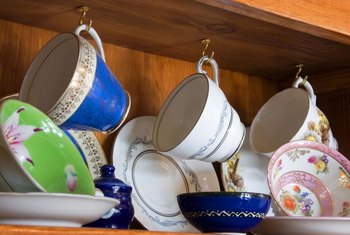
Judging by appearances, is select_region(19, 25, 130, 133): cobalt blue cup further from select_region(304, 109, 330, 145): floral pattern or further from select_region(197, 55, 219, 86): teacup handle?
select_region(304, 109, 330, 145): floral pattern

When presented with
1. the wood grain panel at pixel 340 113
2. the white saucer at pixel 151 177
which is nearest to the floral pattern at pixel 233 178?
the white saucer at pixel 151 177

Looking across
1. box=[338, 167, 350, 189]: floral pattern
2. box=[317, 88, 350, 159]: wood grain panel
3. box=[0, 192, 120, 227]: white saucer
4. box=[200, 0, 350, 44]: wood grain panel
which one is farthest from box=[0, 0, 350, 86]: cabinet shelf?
box=[0, 192, 120, 227]: white saucer

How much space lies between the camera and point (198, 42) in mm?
1066

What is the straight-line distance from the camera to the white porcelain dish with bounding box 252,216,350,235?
0.92 meters

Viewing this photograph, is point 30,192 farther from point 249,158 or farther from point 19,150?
point 249,158

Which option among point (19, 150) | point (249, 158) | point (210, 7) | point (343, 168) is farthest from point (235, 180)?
point (19, 150)

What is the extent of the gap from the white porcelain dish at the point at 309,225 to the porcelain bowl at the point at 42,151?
1.03 feet

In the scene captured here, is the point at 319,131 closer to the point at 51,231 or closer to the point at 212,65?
the point at 212,65

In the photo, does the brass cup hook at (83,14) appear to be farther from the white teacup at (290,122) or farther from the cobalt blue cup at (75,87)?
the white teacup at (290,122)

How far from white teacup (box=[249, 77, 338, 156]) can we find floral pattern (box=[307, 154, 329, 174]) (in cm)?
3

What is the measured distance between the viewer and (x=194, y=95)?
Result: 101 centimetres

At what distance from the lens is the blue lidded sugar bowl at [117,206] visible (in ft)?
2.73

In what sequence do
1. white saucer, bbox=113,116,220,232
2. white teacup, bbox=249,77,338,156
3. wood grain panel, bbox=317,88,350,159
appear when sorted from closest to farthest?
white saucer, bbox=113,116,220,232, white teacup, bbox=249,77,338,156, wood grain panel, bbox=317,88,350,159

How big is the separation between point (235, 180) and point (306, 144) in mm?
145
